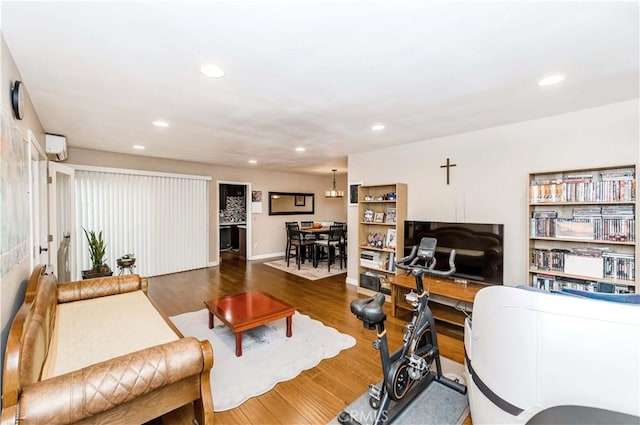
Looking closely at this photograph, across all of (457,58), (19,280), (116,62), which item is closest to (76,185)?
(19,280)

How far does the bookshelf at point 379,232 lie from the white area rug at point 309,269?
1.28m

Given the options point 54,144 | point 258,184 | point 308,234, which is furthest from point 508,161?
point 54,144

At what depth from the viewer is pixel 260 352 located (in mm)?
2779

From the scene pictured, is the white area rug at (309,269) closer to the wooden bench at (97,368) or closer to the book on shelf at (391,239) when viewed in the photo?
the book on shelf at (391,239)

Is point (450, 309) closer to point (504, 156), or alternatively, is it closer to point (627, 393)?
point (504, 156)

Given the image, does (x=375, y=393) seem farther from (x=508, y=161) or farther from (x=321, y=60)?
(x=508, y=161)

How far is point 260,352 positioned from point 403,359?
1.45 meters

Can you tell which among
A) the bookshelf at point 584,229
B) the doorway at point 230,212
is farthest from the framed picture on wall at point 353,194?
the doorway at point 230,212

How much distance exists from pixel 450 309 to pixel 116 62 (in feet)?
14.1

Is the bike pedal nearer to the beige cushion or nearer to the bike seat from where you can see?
the bike seat

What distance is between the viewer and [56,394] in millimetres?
1217

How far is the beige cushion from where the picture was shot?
5.78 ft

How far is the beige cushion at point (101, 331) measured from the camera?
5.78 ft

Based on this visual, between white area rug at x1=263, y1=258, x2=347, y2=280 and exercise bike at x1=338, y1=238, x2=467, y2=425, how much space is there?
11.2ft
